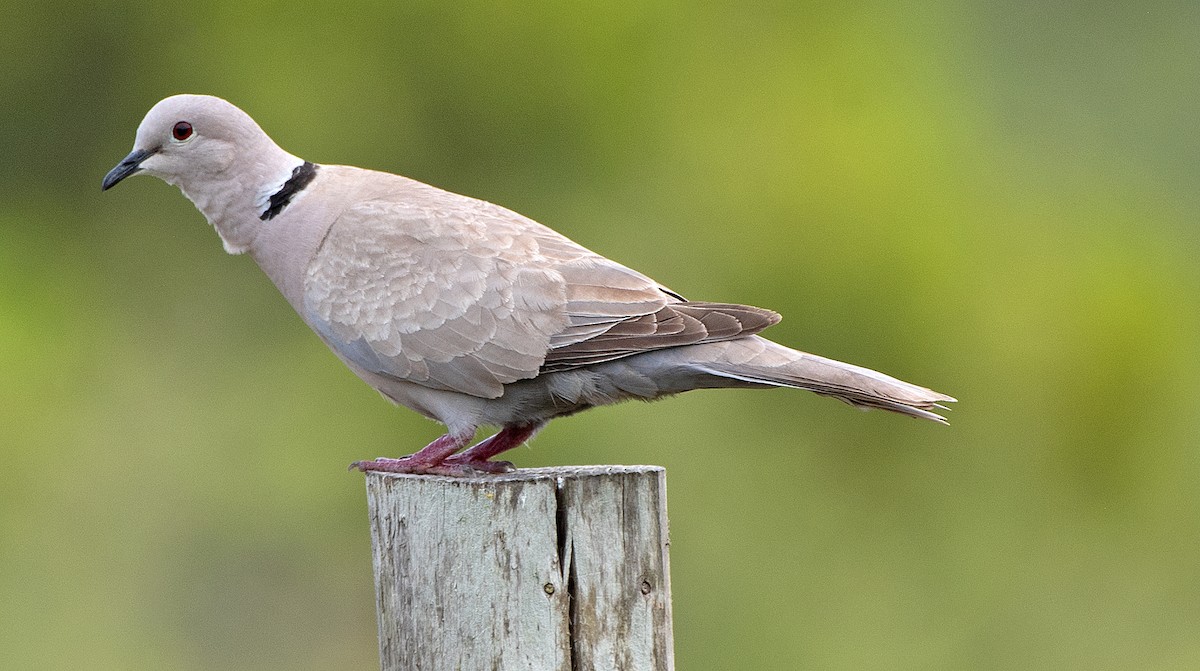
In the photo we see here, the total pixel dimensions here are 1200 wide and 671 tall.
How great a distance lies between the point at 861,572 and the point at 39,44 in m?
6.49

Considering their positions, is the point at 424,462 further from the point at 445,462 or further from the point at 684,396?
the point at 684,396

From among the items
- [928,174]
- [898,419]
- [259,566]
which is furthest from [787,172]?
[259,566]

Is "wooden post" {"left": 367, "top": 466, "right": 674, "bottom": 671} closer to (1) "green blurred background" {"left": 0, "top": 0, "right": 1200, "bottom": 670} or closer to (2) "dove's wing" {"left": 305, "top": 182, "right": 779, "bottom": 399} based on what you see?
(2) "dove's wing" {"left": 305, "top": 182, "right": 779, "bottom": 399}

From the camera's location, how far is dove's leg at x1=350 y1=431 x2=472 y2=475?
413cm

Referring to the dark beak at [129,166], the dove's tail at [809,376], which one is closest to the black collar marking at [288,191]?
the dark beak at [129,166]

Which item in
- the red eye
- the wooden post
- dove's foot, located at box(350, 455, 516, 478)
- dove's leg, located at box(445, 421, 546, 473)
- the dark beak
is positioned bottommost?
the wooden post

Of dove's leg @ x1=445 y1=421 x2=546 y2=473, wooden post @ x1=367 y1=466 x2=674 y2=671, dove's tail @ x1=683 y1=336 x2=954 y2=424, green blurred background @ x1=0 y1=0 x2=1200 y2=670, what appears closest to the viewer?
wooden post @ x1=367 y1=466 x2=674 y2=671

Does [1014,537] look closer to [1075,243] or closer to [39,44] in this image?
[1075,243]

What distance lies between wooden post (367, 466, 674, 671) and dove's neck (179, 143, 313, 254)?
152cm

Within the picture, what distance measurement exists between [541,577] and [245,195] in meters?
1.91

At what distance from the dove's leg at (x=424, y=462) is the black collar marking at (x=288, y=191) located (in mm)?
979

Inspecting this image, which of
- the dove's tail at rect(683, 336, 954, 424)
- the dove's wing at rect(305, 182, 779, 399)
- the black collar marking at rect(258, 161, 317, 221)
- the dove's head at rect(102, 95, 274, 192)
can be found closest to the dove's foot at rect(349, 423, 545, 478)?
the dove's wing at rect(305, 182, 779, 399)

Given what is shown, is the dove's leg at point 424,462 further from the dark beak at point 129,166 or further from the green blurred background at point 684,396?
the green blurred background at point 684,396

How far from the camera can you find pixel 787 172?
1056 cm
